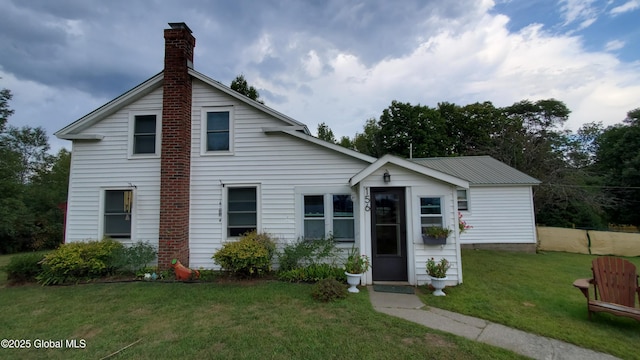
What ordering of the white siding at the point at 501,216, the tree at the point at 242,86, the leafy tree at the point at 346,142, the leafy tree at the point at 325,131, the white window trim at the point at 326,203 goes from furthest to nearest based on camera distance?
the leafy tree at the point at 346,142, the leafy tree at the point at 325,131, the tree at the point at 242,86, the white siding at the point at 501,216, the white window trim at the point at 326,203

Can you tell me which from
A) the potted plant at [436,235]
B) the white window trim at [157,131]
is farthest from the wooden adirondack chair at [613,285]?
the white window trim at [157,131]

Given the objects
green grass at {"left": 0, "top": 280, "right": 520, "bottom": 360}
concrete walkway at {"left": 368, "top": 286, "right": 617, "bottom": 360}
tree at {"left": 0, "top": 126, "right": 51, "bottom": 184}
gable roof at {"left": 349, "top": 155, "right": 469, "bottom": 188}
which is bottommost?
concrete walkway at {"left": 368, "top": 286, "right": 617, "bottom": 360}

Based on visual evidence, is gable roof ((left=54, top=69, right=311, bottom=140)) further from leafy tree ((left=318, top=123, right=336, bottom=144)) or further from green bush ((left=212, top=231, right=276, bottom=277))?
leafy tree ((left=318, top=123, right=336, bottom=144))

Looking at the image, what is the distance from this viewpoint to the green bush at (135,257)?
694 centimetres

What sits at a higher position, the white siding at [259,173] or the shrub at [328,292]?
the white siding at [259,173]

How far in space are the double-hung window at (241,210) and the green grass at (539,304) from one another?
479cm

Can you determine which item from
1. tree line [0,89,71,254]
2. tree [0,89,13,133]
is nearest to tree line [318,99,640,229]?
tree line [0,89,71,254]

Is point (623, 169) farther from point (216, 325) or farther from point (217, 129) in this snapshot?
point (216, 325)

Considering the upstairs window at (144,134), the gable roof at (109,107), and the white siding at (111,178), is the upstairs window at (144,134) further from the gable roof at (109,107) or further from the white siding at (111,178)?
the gable roof at (109,107)

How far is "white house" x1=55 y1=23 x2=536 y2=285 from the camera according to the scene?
7.20 meters

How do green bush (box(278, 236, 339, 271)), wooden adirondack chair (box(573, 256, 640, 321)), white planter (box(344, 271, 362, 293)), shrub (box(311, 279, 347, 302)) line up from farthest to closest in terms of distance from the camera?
1. green bush (box(278, 236, 339, 271))
2. white planter (box(344, 271, 362, 293))
3. shrub (box(311, 279, 347, 302))
4. wooden adirondack chair (box(573, 256, 640, 321))

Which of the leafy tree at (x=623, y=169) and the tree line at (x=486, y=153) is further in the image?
the leafy tree at (x=623, y=169)

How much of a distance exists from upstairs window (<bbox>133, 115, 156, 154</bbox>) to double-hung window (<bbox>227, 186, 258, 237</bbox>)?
268 cm

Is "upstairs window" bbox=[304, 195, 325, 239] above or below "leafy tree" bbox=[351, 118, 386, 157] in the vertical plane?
below
